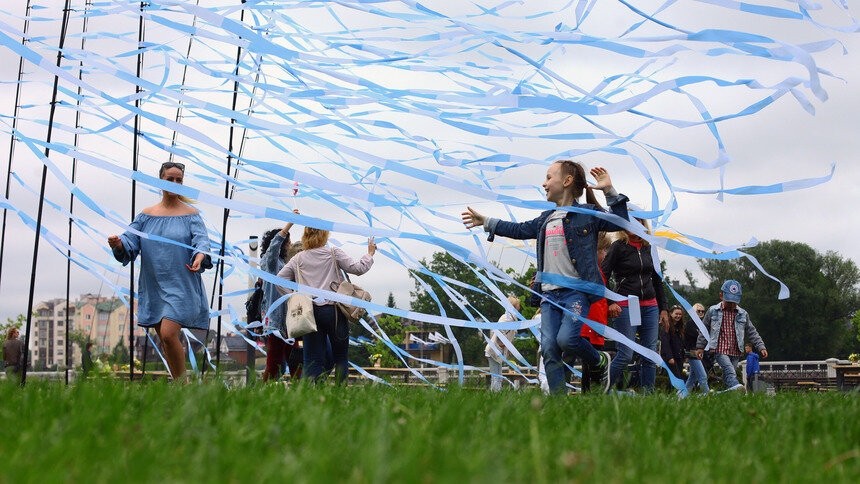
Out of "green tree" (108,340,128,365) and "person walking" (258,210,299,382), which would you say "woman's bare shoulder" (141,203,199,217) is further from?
"person walking" (258,210,299,382)

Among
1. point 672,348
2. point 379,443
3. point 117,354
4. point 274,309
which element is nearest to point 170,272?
point 117,354

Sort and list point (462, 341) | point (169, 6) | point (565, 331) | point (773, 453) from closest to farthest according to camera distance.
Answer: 1. point (773, 453)
2. point (169, 6)
3. point (565, 331)
4. point (462, 341)

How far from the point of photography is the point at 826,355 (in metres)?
53.9

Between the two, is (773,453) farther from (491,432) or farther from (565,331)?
(565,331)

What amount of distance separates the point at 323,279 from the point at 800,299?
56671 mm

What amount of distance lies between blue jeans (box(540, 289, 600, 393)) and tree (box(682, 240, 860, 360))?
2127 inches

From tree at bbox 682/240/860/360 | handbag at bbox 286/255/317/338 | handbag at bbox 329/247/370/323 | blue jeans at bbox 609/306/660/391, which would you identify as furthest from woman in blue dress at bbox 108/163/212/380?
tree at bbox 682/240/860/360

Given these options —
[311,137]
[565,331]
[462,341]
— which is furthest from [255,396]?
[462,341]

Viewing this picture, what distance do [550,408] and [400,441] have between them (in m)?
1.41

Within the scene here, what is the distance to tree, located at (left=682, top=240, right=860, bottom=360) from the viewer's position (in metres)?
54.3

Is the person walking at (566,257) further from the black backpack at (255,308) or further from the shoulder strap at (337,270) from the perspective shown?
the black backpack at (255,308)

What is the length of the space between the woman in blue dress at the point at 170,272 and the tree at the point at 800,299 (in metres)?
55.0

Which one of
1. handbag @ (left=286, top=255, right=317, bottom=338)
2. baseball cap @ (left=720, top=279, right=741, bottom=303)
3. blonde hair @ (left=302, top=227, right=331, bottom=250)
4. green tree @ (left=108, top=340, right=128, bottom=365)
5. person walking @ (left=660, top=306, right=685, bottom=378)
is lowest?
person walking @ (left=660, top=306, right=685, bottom=378)

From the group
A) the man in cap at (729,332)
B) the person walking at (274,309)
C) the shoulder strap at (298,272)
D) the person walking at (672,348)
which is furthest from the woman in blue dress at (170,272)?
the man in cap at (729,332)
